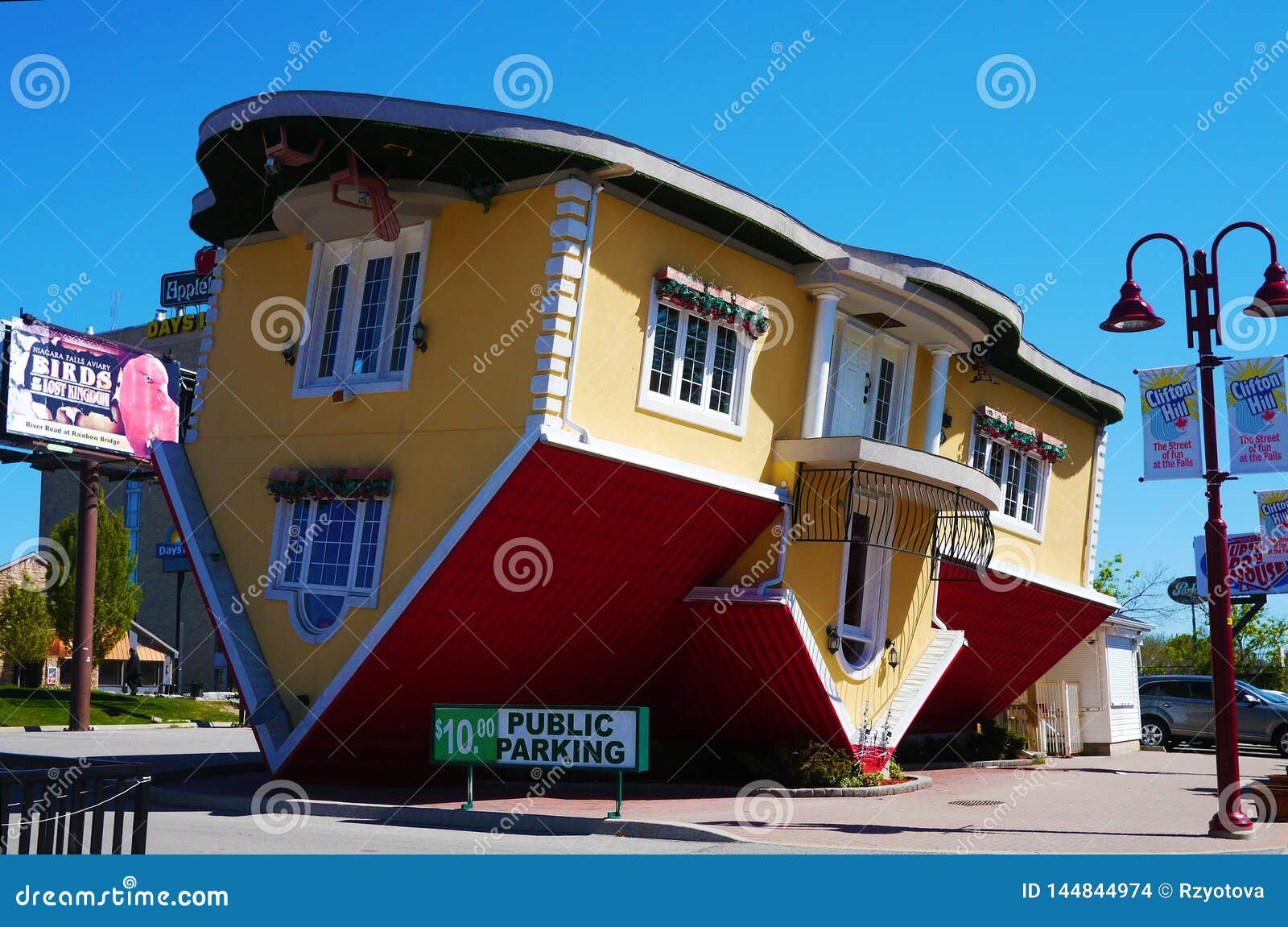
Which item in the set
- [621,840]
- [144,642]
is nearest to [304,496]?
[621,840]

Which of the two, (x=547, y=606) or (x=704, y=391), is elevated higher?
(x=704, y=391)

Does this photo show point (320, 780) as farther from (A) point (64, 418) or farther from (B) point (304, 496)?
(A) point (64, 418)

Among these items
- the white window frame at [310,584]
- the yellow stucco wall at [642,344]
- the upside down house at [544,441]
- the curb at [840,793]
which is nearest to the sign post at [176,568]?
the upside down house at [544,441]

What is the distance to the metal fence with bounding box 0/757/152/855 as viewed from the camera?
27.0ft

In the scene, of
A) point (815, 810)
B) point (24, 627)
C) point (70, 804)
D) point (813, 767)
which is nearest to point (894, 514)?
point (813, 767)

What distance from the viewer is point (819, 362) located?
18047 millimetres

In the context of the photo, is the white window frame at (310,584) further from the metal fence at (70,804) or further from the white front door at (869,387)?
the white front door at (869,387)

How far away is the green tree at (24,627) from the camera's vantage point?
43281 millimetres

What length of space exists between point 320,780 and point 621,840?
6023 millimetres

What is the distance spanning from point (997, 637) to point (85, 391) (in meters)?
20.7

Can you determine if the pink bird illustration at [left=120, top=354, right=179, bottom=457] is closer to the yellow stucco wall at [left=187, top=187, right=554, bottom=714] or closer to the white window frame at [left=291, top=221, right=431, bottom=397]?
the yellow stucco wall at [left=187, top=187, right=554, bottom=714]

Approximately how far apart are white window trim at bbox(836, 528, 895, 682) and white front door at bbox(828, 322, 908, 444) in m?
1.85

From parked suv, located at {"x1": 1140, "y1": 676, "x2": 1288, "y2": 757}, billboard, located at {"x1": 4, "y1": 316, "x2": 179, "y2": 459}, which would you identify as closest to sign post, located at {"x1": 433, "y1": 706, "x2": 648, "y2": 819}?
billboard, located at {"x1": 4, "y1": 316, "x2": 179, "y2": 459}

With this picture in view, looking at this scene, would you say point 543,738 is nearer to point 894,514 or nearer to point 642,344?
point 642,344
